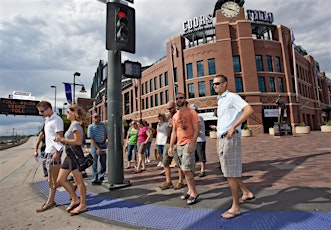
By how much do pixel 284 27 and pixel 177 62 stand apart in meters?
17.9

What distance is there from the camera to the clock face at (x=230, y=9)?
94.6 feet

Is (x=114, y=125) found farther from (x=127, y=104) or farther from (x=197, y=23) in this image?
(x=127, y=104)

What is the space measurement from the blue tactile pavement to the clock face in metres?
31.5

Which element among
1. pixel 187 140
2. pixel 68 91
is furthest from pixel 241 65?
pixel 187 140

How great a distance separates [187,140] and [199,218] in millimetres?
1219

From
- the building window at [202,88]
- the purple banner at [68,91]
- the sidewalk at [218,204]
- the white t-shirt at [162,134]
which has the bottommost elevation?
the sidewalk at [218,204]

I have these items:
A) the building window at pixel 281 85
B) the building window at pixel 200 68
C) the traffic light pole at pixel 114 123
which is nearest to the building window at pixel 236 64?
the building window at pixel 200 68

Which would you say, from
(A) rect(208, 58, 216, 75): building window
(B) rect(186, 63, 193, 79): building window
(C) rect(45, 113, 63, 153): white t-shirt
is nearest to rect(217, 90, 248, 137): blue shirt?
(C) rect(45, 113, 63, 153): white t-shirt

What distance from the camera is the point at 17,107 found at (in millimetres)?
38875

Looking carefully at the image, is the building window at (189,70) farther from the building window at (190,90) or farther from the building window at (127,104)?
the building window at (127,104)

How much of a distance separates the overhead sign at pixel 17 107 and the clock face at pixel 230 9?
3842cm

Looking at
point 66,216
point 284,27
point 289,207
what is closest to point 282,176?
point 289,207

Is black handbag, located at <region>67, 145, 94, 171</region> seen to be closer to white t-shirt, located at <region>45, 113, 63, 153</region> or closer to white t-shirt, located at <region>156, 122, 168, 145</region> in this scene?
white t-shirt, located at <region>45, 113, 63, 153</region>

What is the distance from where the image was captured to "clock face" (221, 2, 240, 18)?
28.8 m
